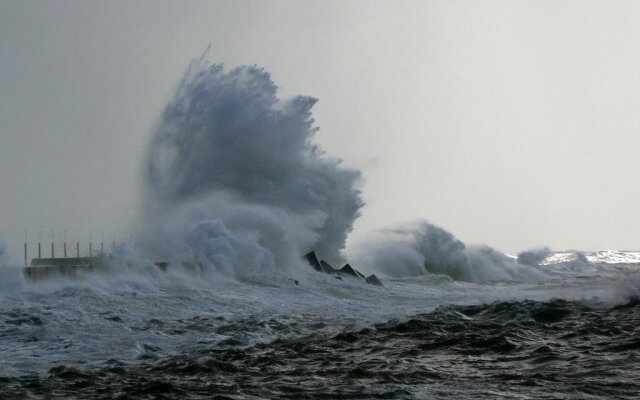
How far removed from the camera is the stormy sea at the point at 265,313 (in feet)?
28.7

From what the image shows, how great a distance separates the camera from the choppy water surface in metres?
8.40

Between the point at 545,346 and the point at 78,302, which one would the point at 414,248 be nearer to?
the point at 78,302

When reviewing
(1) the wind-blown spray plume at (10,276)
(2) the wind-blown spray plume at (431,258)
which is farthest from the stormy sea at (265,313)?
(2) the wind-blown spray plume at (431,258)

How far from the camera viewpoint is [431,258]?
42.6m

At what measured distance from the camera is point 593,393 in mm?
7883

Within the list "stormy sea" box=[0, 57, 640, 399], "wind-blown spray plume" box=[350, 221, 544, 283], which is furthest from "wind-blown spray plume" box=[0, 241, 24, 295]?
"wind-blown spray plume" box=[350, 221, 544, 283]

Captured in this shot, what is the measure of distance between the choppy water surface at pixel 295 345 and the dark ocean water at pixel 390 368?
22 mm

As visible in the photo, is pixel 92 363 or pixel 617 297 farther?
pixel 617 297

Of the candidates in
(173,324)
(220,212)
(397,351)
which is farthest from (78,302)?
(220,212)

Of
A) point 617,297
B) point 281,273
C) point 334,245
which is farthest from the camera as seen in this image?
point 334,245

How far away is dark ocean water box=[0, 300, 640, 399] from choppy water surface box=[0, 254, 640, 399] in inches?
0.9

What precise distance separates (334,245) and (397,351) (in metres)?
24.6

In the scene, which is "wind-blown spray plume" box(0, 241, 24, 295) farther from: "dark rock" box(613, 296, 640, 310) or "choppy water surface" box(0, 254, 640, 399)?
"dark rock" box(613, 296, 640, 310)

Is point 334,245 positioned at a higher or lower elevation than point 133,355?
higher
